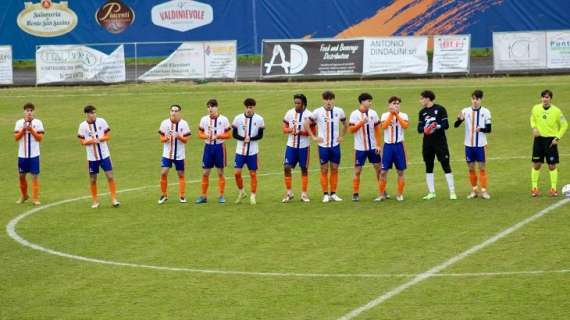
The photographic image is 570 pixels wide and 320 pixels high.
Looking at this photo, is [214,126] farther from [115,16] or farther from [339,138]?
[115,16]

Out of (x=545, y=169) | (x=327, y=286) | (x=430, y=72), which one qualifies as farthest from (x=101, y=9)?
(x=327, y=286)

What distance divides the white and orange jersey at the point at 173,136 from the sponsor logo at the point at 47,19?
35149mm

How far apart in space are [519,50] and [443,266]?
29783 mm

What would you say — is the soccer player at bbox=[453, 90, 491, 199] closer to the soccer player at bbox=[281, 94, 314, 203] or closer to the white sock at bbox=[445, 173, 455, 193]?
the white sock at bbox=[445, 173, 455, 193]

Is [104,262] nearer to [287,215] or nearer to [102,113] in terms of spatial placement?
[287,215]

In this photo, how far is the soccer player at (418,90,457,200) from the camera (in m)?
23.9

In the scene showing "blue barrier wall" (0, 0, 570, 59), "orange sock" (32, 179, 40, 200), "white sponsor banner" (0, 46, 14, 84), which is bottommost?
"orange sock" (32, 179, 40, 200)

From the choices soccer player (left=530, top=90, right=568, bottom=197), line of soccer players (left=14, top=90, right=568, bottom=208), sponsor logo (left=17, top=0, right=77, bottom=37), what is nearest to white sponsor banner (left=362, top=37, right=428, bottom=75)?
sponsor logo (left=17, top=0, right=77, bottom=37)

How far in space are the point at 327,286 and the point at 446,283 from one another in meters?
1.80

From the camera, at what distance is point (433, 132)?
24109mm

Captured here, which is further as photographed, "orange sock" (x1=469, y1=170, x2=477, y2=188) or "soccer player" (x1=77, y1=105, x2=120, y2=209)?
"orange sock" (x1=469, y1=170, x2=477, y2=188)

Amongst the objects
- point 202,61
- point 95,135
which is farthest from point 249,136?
point 202,61

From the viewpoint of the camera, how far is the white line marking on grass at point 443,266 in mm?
15509

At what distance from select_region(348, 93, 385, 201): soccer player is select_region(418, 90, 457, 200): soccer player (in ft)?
3.41
